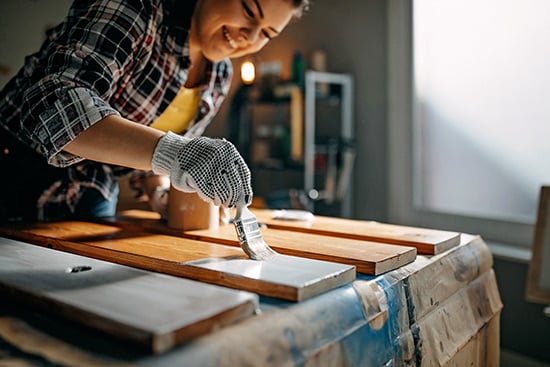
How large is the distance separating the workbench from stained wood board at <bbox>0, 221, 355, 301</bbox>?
0.05 ft

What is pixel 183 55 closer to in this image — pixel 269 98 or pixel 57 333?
pixel 57 333

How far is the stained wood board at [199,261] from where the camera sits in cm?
67

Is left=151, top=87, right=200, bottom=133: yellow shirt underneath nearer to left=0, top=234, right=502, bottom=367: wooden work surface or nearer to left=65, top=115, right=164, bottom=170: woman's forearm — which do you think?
left=65, top=115, right=164, bottom=170: woman's forearm

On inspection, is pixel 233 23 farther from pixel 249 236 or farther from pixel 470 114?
pixel 470 114

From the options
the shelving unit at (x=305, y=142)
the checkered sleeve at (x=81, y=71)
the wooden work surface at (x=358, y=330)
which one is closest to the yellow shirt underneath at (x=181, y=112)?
the checkered sleeve at (x=81, y=71)

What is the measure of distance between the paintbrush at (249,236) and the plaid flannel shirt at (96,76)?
27cm

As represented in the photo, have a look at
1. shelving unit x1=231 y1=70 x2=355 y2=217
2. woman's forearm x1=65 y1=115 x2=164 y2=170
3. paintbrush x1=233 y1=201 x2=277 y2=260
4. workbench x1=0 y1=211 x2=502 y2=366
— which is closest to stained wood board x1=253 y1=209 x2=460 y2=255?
workbench x1=0 y1=211 x2=502 y2=366

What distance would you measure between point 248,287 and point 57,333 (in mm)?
245

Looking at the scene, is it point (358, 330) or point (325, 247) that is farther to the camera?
point (325, 247)

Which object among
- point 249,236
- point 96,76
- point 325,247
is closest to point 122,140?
point 96,76

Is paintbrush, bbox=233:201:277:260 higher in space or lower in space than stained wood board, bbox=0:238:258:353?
higher

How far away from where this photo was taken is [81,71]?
34.1 inches

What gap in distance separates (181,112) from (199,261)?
60cm

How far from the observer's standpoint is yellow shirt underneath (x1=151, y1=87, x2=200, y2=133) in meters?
1.23
